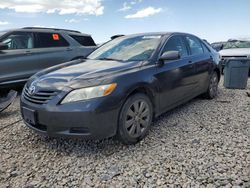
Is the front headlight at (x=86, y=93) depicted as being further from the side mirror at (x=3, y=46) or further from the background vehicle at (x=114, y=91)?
the side mirror at (x=3, y=46)

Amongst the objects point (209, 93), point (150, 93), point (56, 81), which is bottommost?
point (209, 93)

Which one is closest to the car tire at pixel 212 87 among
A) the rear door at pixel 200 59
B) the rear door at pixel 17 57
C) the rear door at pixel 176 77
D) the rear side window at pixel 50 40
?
the rear door at pixel 200 59

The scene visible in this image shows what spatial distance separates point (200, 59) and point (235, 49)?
5852 millimetres

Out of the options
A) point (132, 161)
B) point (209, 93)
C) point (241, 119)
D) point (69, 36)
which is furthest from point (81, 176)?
point (69, 36)

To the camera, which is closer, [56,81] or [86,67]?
[56,81]

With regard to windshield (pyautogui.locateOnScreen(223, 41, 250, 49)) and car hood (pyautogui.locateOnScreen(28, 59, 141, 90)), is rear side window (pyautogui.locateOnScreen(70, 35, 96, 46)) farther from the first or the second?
windshield (pyautogui.locateOnScreen(223, 41, 250, 49))

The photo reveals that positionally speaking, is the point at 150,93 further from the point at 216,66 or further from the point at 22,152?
the point at 216,66

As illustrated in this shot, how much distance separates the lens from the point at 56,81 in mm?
2854

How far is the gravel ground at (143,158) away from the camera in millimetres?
2381

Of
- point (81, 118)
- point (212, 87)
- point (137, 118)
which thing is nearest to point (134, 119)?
point (137, 118)

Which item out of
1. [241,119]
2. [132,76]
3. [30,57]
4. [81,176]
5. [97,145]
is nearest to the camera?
[81,176]

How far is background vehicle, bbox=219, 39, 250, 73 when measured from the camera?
850 cm

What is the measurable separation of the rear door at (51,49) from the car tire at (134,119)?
3821 mm

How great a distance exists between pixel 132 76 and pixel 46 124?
1.19 meters
